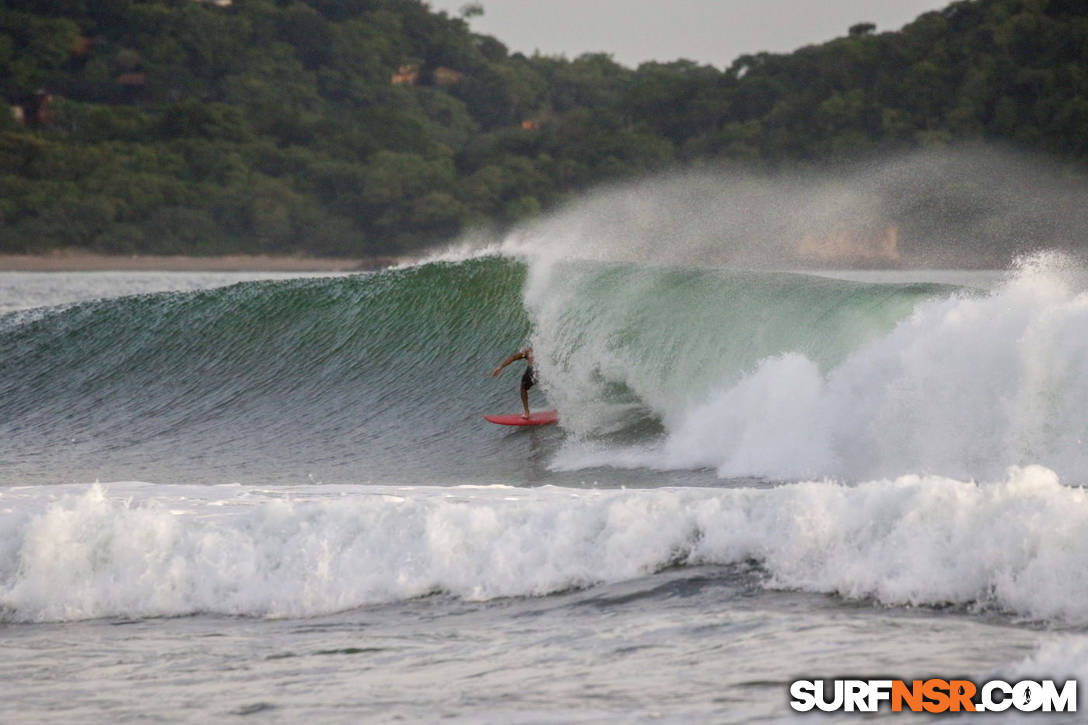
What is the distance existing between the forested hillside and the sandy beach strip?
2.93 feet

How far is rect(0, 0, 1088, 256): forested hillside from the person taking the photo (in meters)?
72.3

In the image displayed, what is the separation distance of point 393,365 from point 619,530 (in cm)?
1080

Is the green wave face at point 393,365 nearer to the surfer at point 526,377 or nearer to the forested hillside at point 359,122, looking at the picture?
the surfer at point 526,377

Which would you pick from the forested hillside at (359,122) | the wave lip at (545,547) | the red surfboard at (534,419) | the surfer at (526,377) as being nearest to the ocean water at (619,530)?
the wave lip at (545,547)

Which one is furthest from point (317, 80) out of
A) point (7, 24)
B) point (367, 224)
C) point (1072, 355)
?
point (1072, 355)

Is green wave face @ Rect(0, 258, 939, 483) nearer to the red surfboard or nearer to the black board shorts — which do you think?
the red surfboard

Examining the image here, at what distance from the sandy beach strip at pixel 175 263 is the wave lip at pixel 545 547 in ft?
233

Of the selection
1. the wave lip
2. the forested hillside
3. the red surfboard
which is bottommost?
the red surfboard

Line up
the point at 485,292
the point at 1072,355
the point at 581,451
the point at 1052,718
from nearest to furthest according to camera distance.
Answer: the point at 1052,718 < the point at 1072,355 < the point at 581,451 < the point at 485,292

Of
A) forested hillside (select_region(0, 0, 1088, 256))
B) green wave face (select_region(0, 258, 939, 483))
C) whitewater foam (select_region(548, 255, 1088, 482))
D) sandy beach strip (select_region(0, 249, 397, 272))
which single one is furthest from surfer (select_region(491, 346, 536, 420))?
sandy beach strip (select_region(0, 249, 397, 272))

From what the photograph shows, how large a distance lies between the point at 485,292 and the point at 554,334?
12.3ft

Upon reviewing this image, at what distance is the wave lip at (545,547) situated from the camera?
7020mm

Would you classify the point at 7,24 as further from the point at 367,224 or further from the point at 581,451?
the point at 581,451

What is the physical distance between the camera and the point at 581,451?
13688 millimetres
